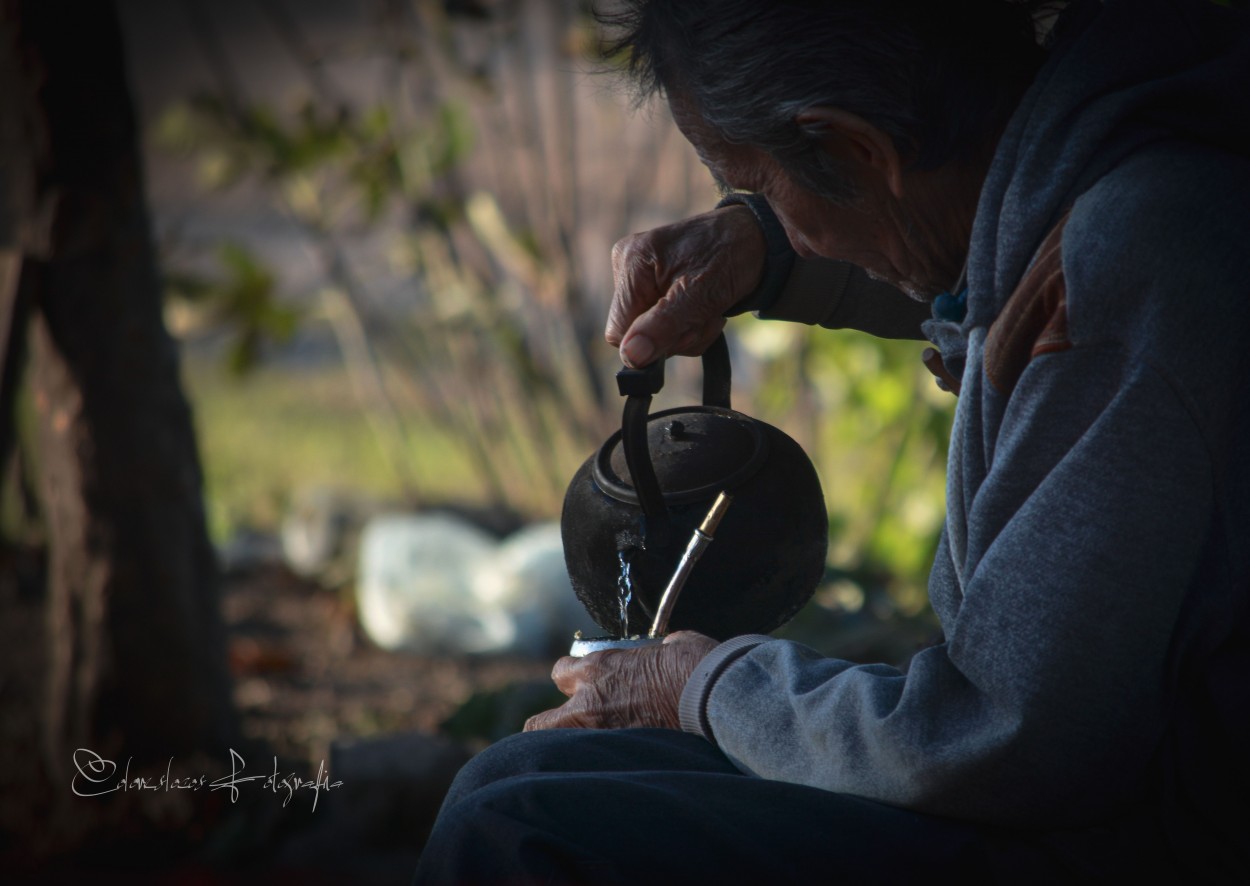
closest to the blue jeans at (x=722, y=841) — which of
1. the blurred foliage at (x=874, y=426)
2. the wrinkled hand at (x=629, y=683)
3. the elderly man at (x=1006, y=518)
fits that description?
the elderly man at (x=1006, y=518)

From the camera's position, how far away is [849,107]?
4.83ft

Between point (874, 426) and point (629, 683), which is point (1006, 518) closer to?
point (629, 683)

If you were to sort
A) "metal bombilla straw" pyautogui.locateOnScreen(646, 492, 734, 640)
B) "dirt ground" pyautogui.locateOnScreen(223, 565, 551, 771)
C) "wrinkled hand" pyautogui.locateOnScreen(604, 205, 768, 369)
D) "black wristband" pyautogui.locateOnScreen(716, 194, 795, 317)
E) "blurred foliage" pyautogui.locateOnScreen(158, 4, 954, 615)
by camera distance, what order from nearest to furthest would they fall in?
"metal bombilla straw" pyautogui.locateOnScreen(646, 492, 734, 640) → "wrinkled hand" pyautogui.locateOnScreen(604, 205, 768, 369) → "black wristband" pyautogui.locateOnScreen(716, 194, 795, 317) → "dirt ground" pyautogui.locateOnScreen(223, 565, 551, 771) → "blurred foliage" pyautogui.locateOnScreen(158, 4, 954, 615)

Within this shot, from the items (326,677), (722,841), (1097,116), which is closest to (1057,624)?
(722,841)

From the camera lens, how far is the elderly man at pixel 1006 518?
1.22m

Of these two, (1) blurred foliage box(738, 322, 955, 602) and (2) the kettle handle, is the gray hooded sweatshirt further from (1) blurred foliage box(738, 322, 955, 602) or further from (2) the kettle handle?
(1) blurred foliage box(738, 322, 955, 602)

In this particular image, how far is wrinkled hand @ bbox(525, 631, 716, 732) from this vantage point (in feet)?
5.23

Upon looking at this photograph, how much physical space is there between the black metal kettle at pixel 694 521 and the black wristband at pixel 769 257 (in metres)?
0.28

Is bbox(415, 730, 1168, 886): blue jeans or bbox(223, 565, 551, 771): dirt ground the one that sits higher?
bbox(415, 730, 1168, 886): blue jeans

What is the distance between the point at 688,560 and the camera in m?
1.78

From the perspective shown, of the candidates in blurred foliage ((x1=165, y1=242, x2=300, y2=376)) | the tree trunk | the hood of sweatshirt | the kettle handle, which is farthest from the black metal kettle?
blurred foliage ((x1=165, y1=242, x2=300, y2=376))

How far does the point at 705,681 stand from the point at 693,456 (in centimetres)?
48

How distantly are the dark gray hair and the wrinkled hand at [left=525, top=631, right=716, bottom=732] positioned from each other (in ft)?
2.14

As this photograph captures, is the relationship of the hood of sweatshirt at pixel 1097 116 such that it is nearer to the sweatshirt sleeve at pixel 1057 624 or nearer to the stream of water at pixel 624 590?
the sweatshirt sleeve at pixel 1057 624
